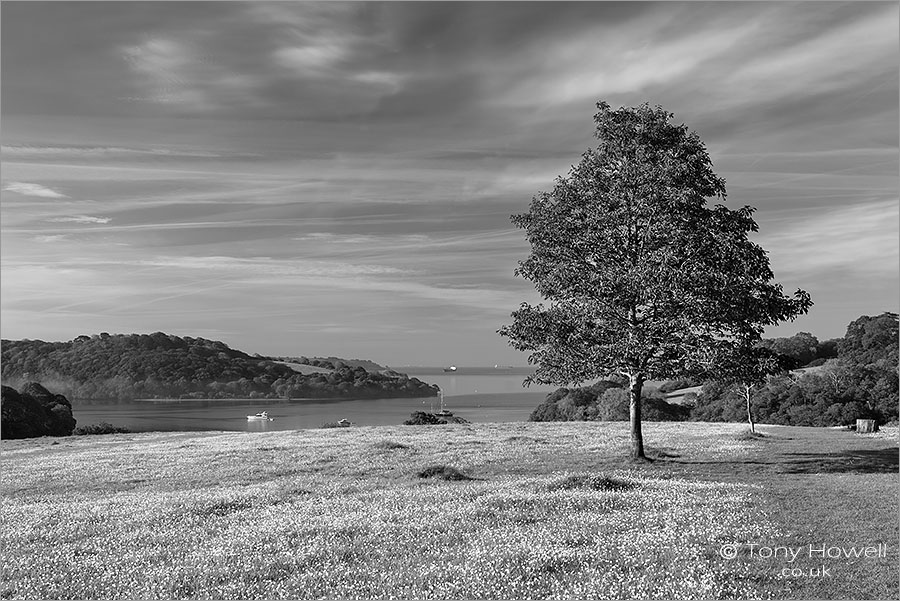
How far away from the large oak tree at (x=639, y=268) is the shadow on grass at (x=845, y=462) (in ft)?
22.2

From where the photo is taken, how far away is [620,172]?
3262 centimetres

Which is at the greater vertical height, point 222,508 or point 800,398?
point 222,508

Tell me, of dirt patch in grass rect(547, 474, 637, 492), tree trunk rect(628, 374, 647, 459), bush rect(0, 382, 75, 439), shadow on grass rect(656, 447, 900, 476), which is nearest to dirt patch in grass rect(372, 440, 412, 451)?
tree trunk rect(628, 374, 647, 459)

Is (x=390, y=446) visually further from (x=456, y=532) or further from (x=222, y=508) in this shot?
(x=456, y=532)

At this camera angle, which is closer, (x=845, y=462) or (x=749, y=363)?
(x=749, y=363)

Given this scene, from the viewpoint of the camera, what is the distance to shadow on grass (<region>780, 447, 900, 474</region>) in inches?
1195

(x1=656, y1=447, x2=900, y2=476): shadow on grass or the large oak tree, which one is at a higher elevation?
the large oak tree

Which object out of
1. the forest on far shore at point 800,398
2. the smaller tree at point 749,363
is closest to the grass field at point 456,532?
the smaller tree at point 749,363

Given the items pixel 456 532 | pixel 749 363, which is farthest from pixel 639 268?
pixel 456 532

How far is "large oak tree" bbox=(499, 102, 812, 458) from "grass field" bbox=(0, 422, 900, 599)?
17.6 ft

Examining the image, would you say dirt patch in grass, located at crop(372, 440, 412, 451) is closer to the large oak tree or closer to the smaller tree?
the large oak tree

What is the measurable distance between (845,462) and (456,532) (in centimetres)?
2665

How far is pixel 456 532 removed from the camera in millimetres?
15438

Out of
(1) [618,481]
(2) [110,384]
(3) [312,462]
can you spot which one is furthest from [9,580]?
(2) [110,384]
